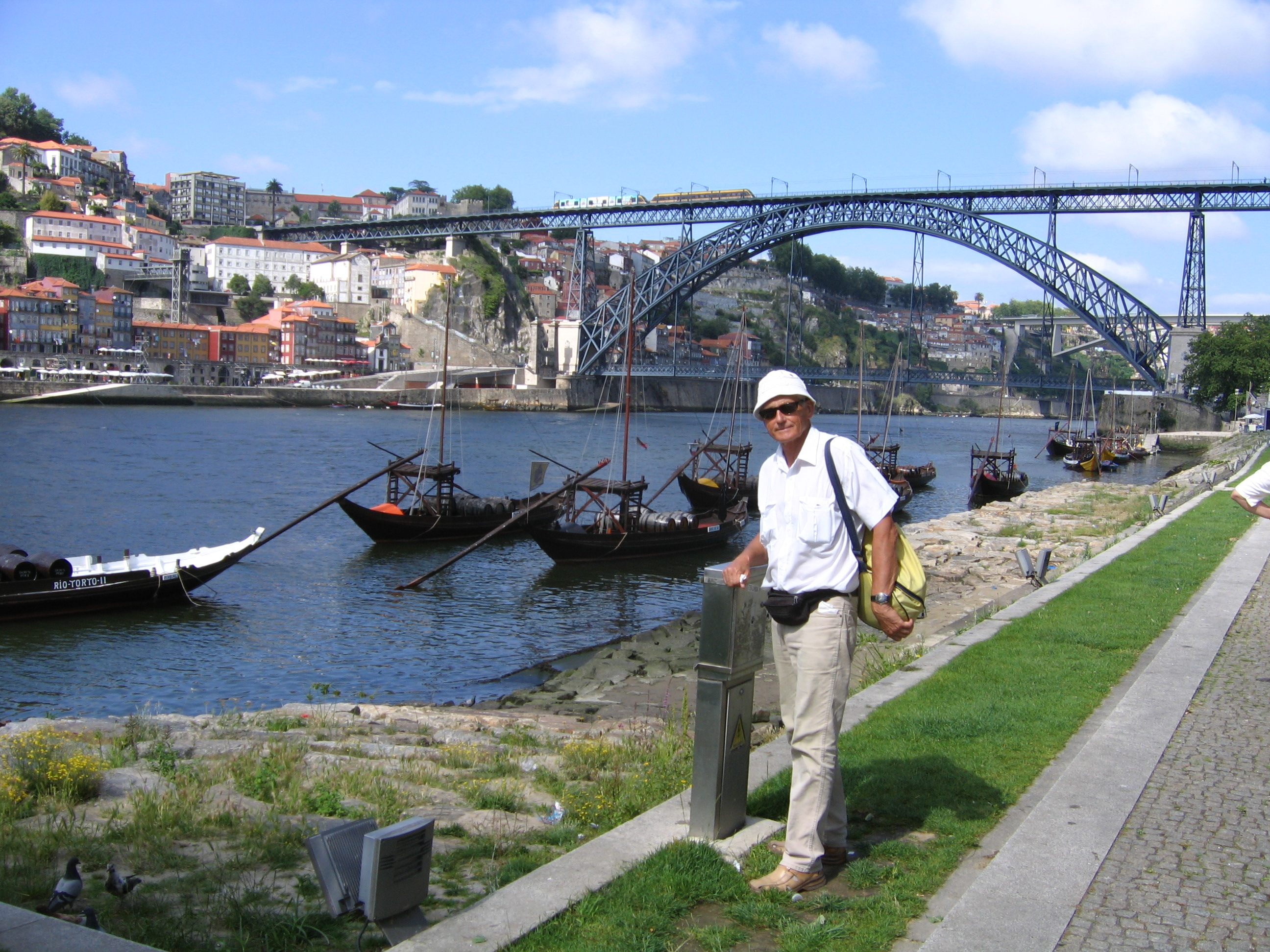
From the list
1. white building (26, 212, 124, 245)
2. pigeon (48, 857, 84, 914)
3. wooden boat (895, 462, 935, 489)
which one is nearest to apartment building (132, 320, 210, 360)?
white building (26, 212, 124, 245)

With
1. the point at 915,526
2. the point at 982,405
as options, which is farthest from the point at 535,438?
the point at 982,405

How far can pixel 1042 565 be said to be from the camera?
34.2ft

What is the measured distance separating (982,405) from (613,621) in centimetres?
12490

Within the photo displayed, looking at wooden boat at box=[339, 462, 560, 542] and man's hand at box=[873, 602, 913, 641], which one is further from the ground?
man's hand at box=[873, 602, 913, 641]

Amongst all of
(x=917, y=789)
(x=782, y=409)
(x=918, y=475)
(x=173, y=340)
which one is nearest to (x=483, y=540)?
(x=917, y=789)

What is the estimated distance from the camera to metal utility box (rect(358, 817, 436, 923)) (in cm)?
293

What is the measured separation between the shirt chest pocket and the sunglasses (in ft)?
0.90

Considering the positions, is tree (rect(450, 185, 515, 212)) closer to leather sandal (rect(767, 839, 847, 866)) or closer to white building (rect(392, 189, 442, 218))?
white building (rect(392, 189, 442, 218))

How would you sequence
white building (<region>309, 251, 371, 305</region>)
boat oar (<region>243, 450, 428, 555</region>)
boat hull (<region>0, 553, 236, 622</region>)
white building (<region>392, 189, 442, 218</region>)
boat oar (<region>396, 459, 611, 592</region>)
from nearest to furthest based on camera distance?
boat hull (<region>0, 553, 236, 622</region>), boat oar (<region>396, 459, 611, 592</region>), boat oar (<region>243, 450, 428, 555</region>), white building (<region>309, 251, 371, 305</region>), white building (<region>392, 189, 442, 218</region>)

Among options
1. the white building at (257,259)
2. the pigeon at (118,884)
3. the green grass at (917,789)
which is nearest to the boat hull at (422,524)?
the green grass at (917,789)

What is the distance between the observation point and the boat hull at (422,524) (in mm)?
23344

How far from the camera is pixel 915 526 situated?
66.1 feet

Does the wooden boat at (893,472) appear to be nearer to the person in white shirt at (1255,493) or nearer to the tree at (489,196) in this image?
the person in white shirt at (1255,493)

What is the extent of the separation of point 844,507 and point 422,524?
2114cm
